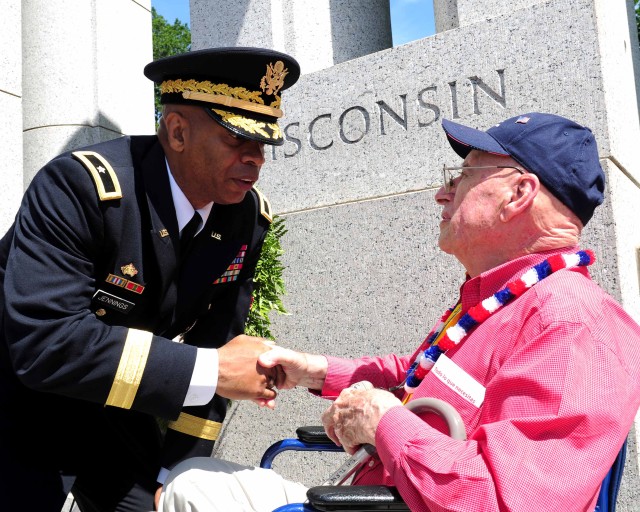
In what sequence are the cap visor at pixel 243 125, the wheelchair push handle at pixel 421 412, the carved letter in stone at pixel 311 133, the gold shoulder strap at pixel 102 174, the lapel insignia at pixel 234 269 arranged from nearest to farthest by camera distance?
the wheelchair push handle at pixel 421 412
the gold shoulder strap at pixel 102 174
the cap visor at pixel 243 125
the lapel insignia at pixel 234 269
the carved letter in stone at pixel 311 133

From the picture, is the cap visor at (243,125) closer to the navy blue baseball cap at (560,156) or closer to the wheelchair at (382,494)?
the navy blue baseball cap at (560,156)

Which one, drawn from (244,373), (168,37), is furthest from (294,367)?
(168,37)

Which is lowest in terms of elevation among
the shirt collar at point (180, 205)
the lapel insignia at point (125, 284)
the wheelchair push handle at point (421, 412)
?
the wheelchair push handle at point (421, 412)

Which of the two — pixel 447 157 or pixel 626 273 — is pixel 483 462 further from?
pixel 447 157

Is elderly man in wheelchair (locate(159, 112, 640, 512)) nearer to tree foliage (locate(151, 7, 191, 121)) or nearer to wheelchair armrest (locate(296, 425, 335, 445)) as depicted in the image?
wheelchair armrest (locate(296, 425, 335, 445))

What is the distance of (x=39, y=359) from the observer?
6.29 feet

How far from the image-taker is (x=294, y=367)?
238 centimetres

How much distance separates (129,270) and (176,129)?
48 cm

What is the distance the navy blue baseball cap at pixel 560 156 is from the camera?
190 cm

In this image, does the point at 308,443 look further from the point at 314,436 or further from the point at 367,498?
the point at 367,498

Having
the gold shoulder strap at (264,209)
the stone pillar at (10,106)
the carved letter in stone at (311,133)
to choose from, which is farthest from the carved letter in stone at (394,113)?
the stone pillar at (10,106)

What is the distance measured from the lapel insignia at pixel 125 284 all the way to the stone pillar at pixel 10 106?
3184mm

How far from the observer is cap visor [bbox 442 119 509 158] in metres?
1.99

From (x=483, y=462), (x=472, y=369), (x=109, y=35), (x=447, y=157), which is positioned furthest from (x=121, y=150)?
(x=109, y=35)
